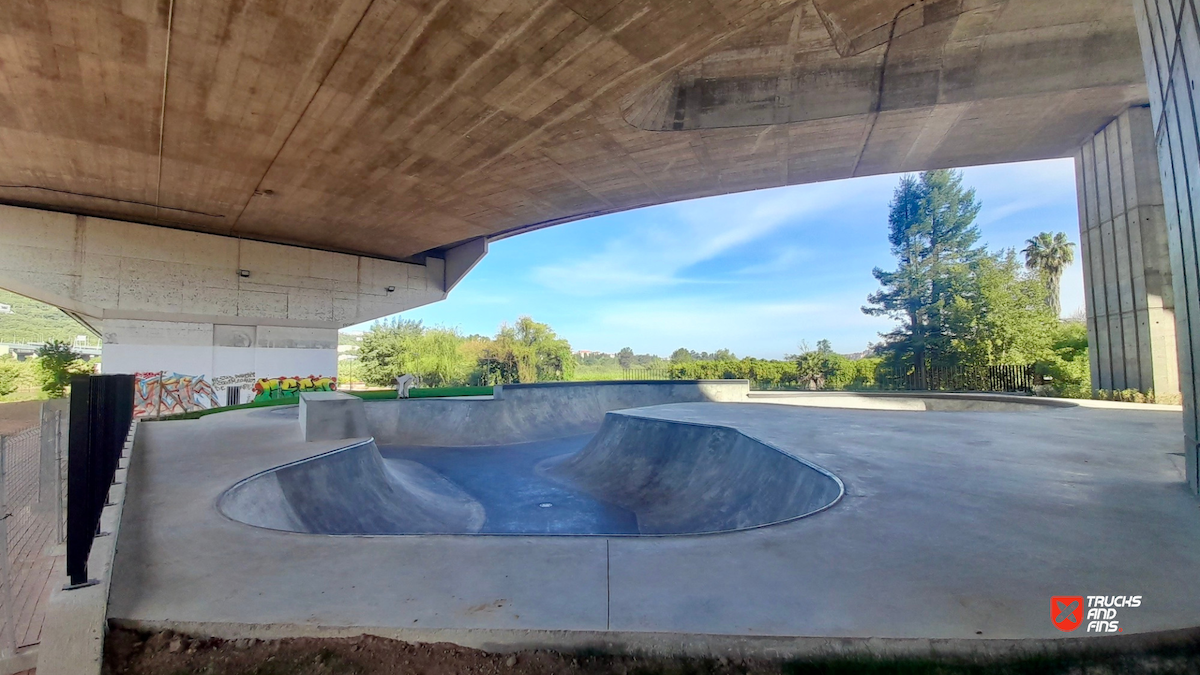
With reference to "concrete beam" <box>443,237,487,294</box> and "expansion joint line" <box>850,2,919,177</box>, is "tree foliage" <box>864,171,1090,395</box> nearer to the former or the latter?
"expansion joint line" <box>850,2,919,177</box>

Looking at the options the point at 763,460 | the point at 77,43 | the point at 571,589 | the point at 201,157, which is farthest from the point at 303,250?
the point at 571,589

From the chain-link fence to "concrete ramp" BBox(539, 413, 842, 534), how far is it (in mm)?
4918

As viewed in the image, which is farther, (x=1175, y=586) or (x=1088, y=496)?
(x=1088, y=496)

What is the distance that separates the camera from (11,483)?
7109 mm

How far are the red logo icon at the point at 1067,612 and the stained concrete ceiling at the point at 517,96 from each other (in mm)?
8380

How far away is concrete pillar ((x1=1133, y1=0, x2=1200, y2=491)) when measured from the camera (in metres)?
3.58

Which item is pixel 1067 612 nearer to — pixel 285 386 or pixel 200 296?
pixel 200 296

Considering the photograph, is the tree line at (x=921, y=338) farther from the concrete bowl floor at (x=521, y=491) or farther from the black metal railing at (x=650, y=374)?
the concrete bowl floor at (x=521, y=491)

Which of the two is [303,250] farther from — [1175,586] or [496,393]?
[1175,586]

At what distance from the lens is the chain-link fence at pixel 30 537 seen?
2.67 metres

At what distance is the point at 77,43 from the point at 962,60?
17044mm

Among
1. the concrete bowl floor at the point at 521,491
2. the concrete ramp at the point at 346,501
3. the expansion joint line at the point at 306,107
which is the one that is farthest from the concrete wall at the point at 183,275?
the concrete ramp at the point at 346,501

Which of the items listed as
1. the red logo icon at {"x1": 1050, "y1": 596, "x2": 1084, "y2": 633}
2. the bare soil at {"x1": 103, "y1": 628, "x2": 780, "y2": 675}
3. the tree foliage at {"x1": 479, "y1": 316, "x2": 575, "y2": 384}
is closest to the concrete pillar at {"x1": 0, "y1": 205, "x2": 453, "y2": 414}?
the tree foliage at {"x1": 479, "y1": 316, "x2": 575, "y2": 384}

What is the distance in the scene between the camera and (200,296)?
758 inches
